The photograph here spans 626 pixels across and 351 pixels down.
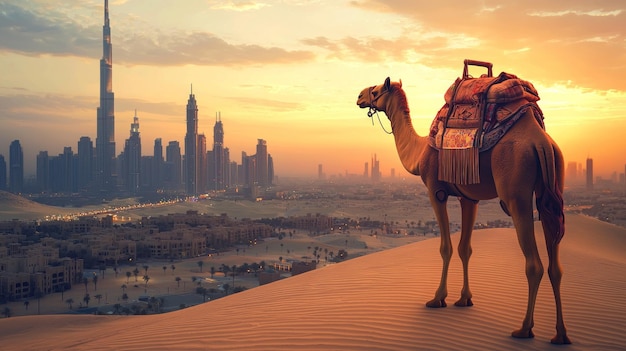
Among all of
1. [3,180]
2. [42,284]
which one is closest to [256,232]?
[42,284]

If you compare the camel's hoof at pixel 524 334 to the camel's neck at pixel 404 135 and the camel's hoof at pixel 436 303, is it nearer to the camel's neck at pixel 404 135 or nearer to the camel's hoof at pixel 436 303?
the camel's hoof at pixel 436 303

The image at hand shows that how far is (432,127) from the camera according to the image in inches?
301

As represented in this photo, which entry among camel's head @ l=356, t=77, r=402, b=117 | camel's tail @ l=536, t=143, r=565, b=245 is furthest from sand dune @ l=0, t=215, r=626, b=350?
camel's head @ l=356, t=77, r=402, b=117

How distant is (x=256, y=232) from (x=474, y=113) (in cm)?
6982

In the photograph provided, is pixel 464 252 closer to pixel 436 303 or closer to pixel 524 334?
pixel 436 303

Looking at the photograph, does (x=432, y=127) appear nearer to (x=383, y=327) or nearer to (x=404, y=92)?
(x=404, y=92)

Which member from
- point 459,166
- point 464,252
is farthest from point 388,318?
point 459,166

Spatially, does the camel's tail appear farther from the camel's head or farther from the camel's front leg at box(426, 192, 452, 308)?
the camel's head

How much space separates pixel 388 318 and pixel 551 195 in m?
2.42

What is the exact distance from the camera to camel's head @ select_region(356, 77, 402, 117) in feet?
28.2

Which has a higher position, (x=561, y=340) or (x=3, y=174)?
(x=3, y=174)

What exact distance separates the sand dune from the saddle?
5.91 ft

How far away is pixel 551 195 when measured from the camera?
6074mm

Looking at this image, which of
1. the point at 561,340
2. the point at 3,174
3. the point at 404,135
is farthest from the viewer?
the point at 3,174
